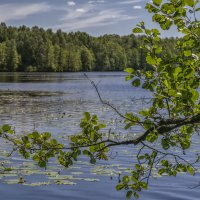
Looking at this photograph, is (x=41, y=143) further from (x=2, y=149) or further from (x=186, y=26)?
(x=2, y=149)

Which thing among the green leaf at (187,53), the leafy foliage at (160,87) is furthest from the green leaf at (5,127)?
the green leaf at (187,53)

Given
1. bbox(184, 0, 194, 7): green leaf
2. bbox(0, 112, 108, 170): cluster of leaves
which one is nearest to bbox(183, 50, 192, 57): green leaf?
bbox(184, 0, 194, 7): green leaf

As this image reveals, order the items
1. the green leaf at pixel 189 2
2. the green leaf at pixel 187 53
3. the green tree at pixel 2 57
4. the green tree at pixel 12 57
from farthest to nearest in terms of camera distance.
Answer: the green tree at pixel 12 57 → the green tree at pixel 2 57 → the green leaf at pixel 187 53 → the green leaf at pixel 189 2

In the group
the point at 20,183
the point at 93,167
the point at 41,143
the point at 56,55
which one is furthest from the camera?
the point at 56,55

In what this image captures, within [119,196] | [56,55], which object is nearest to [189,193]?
[119,196]

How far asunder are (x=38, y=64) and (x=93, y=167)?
175 metres

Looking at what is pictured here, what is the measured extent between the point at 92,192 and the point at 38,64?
17825 cm

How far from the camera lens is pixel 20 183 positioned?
1557 centimetres

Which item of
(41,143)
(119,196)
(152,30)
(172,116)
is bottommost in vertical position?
(119,196)

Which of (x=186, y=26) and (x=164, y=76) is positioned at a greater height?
(x=186, y=26)

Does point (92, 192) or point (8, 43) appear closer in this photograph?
point (92, 192)

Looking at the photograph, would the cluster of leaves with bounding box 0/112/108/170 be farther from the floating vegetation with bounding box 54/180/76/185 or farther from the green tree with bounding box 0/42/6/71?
the green tree with bounding box 0/42/6/71

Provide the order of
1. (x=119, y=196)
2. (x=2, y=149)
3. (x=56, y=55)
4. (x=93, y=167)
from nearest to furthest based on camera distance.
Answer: (x=119, y=196) → (x=93, y=167) → (x=2, y=149) → (x=56, y=55)

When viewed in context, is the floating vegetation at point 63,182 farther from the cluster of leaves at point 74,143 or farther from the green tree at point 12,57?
the green tree at point 12,57
